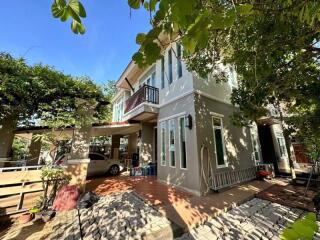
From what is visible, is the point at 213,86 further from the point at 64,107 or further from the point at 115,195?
the point at 64,107

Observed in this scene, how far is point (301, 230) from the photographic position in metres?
0.73

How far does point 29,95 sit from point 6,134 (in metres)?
2.32

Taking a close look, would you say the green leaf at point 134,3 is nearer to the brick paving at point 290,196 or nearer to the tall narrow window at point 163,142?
the brick paving at point 290,196

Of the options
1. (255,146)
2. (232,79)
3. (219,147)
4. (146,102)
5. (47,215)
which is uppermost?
(232,79)

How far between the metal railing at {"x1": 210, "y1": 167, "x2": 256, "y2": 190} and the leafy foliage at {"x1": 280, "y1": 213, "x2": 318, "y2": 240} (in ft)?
21.7

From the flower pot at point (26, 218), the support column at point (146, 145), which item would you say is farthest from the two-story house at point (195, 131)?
the flower pot at point (26, 218)

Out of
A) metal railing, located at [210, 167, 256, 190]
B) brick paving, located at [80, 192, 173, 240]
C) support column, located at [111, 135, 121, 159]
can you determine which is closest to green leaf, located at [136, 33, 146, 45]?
brick paving, located at [80, 192, 173, 240]

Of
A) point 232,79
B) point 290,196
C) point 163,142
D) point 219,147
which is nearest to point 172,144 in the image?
point 163,142

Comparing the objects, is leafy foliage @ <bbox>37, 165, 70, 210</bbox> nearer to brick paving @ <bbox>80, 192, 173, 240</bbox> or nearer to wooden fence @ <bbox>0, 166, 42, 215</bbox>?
wooden fence @ <bbox>0, 166, 42, 215</bbox>

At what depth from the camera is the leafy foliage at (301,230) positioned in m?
0.69

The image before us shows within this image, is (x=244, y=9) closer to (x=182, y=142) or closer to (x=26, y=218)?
(x=182, y=142)

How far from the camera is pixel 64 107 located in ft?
29.7

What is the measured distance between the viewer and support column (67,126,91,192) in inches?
264

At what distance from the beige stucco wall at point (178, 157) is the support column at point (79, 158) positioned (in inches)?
154
